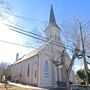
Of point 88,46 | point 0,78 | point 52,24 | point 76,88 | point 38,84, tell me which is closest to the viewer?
point 88,46

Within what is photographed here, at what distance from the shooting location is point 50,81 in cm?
3388

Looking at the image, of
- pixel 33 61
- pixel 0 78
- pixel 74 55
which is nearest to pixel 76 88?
pixel 74 55

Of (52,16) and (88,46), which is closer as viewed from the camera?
(88,46)

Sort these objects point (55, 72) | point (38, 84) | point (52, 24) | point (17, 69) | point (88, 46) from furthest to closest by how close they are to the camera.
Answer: point (17, 69) → point (52, 24) → point (55, 72) → point (38, 84) → point (88, 46)

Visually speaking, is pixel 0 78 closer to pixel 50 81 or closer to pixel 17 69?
pixel 17 69

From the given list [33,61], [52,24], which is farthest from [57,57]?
[52,24]

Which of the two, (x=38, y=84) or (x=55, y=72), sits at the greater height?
(x=55, y=72)

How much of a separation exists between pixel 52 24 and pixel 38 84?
14.4m

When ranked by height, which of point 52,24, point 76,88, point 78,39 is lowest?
point 76,88

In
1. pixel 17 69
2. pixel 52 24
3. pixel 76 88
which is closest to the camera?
pixel 76 88

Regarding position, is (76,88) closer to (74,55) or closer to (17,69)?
(74,55)

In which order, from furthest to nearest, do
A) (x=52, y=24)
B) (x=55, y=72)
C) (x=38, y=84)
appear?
(x=52, y=24)
(x=55, y=72)
(x=38, y=84)

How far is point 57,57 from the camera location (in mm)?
36344

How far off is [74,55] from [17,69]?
28.6 meters
